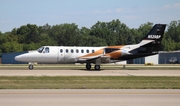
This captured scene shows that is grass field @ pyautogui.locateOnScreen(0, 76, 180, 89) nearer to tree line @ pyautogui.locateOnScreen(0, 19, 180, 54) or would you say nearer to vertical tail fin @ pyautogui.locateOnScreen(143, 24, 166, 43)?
vertical tail fin @ pyautogui.locateOnScreen(143, 24, 166, 43)

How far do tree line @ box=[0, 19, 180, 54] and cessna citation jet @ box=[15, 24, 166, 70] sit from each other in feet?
198

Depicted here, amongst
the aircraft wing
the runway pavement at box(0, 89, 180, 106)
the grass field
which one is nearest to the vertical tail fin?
the aircraft wing

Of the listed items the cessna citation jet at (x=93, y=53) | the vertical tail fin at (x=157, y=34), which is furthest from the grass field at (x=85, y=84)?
the vertical tail fin at (x=157, y=34)

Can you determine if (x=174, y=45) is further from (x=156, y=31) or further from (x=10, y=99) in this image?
(x=10, y=99)

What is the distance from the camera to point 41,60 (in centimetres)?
4047

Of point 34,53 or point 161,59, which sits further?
point 161,59

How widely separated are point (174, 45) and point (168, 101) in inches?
4404

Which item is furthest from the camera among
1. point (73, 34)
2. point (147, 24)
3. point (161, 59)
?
point (147, 24)

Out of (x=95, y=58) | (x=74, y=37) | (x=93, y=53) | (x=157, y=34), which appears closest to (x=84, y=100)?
(x=95, y=58)

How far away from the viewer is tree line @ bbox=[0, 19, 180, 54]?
4364 inches

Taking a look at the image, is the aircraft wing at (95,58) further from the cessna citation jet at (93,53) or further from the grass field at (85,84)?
the grass field at (85,84)

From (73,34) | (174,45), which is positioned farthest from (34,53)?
(174,45)

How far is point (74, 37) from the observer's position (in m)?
118

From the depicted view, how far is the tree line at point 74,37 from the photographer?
110850 mm
